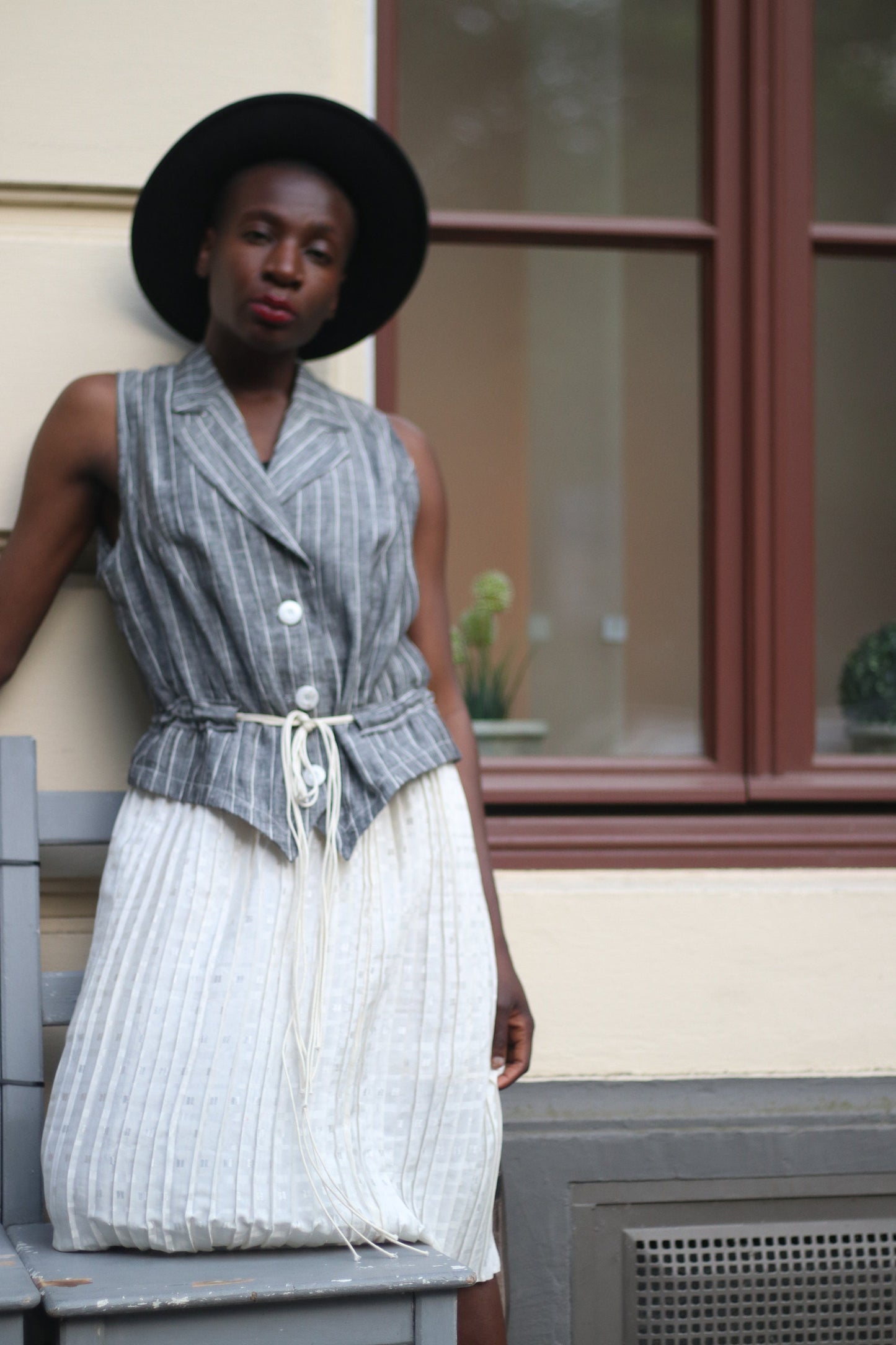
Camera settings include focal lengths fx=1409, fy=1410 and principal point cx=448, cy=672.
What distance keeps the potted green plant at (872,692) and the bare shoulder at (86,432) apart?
5.63 ft

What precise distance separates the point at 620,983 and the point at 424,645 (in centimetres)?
82

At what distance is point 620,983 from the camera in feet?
8.49

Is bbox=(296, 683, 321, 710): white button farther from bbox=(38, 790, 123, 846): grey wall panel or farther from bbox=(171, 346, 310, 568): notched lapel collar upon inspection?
bbox=(38, 790, 123, 846): grey wall panel

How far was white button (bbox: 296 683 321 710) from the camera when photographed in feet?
6.29

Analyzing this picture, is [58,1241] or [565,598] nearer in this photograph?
Result: [58,1241]

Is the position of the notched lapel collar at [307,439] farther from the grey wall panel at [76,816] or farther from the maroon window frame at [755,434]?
the maroon window frame at [755,434]

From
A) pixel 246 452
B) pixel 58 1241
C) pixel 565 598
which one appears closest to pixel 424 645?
pixel 246 452

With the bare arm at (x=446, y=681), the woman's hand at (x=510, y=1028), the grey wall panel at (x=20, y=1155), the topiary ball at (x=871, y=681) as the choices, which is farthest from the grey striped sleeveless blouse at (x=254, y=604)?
the topiary ball at (x=871, y=681)

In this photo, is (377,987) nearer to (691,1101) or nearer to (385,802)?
(385,802)

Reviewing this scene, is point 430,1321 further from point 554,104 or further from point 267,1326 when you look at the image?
point 554,104

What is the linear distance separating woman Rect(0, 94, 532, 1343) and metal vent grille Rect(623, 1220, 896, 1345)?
2.17 ft

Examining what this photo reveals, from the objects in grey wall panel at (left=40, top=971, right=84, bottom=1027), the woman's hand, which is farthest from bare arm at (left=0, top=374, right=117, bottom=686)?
the woman's hand

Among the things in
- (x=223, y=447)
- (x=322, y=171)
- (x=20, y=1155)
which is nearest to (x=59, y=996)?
(x=20, y=1155)

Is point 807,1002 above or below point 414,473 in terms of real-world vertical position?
below
